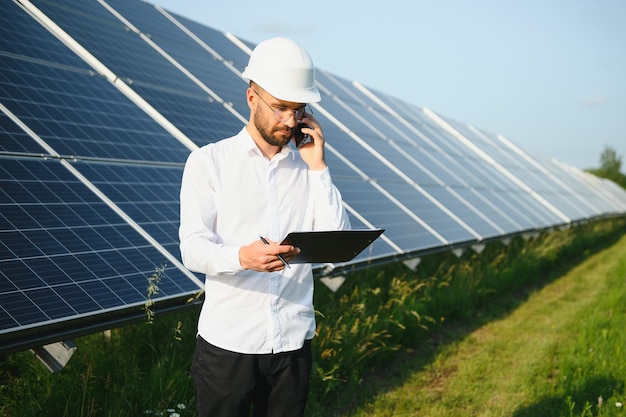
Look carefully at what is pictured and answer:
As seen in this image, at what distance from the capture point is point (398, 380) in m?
7.18

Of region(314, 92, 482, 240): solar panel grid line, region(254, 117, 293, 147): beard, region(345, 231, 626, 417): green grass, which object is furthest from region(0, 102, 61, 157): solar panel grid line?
region(314, 92, 482, 240): solar panel grid line

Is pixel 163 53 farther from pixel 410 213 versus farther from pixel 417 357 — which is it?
pixel 417 357

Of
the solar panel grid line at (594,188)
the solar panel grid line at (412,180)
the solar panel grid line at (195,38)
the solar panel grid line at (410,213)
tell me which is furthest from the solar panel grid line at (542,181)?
the solar panel grid line at (195,38)

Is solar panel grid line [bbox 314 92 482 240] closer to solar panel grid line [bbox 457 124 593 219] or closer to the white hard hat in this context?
the white hard hat

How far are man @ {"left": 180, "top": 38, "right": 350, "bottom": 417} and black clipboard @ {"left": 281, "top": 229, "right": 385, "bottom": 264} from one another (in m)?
0.25

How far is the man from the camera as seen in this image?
324cm

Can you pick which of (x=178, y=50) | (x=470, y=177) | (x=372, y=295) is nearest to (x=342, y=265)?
(x=372, y=295)

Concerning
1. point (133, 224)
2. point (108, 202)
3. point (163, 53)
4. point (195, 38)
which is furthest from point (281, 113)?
point (195, 38)

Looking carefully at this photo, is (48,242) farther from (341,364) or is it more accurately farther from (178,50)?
(178,50)

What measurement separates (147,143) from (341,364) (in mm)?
2660

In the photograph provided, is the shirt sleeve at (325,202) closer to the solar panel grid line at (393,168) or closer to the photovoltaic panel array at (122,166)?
the photovoltaic panel array at (122,166)

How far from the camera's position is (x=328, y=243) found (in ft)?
10.0

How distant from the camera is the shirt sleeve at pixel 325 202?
348cm

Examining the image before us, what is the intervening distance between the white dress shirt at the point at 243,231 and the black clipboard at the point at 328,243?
26cm
